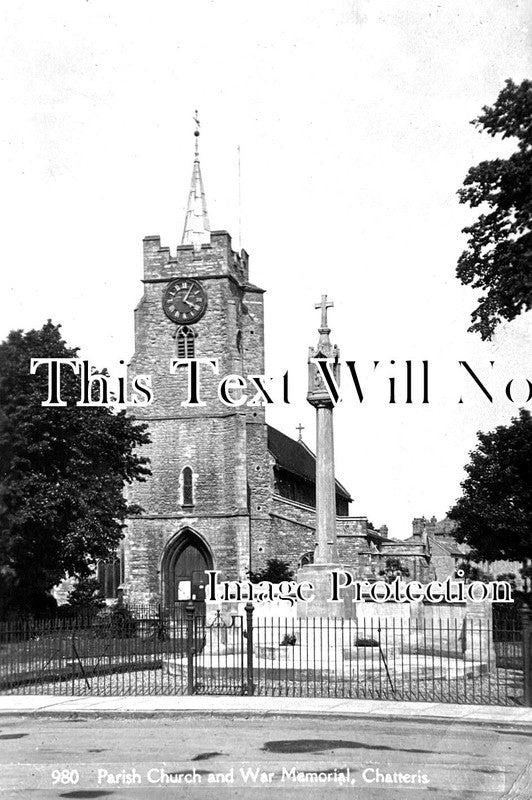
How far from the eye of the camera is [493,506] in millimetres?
38625

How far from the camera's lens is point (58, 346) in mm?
33438

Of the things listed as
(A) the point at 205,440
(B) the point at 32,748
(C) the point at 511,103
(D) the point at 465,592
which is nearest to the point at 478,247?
(C) the point at 511,103

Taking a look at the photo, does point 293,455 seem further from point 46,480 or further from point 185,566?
point 46,480

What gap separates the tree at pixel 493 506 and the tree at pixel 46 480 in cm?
1289

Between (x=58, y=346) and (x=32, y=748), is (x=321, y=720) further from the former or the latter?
(x=58, y=346)

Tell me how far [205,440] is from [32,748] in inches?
1424

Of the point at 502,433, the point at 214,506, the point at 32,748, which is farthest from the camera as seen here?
the point at 214,506

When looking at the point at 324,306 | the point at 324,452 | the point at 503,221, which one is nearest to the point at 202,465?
the point at 324,306

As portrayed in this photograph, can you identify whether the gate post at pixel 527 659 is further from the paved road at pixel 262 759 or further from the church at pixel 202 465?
the church at pixel 202 465

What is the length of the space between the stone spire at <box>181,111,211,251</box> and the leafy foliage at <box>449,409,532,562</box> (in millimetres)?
21581

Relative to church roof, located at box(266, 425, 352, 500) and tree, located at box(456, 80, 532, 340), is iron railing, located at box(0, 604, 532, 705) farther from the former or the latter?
church roof, located at box(266, 425, 352, 500)

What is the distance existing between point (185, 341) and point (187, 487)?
22.0ft

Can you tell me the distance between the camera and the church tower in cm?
4700

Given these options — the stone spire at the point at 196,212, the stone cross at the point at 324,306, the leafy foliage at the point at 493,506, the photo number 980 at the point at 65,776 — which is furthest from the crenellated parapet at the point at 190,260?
the photo number 980 at the point at 65,776
